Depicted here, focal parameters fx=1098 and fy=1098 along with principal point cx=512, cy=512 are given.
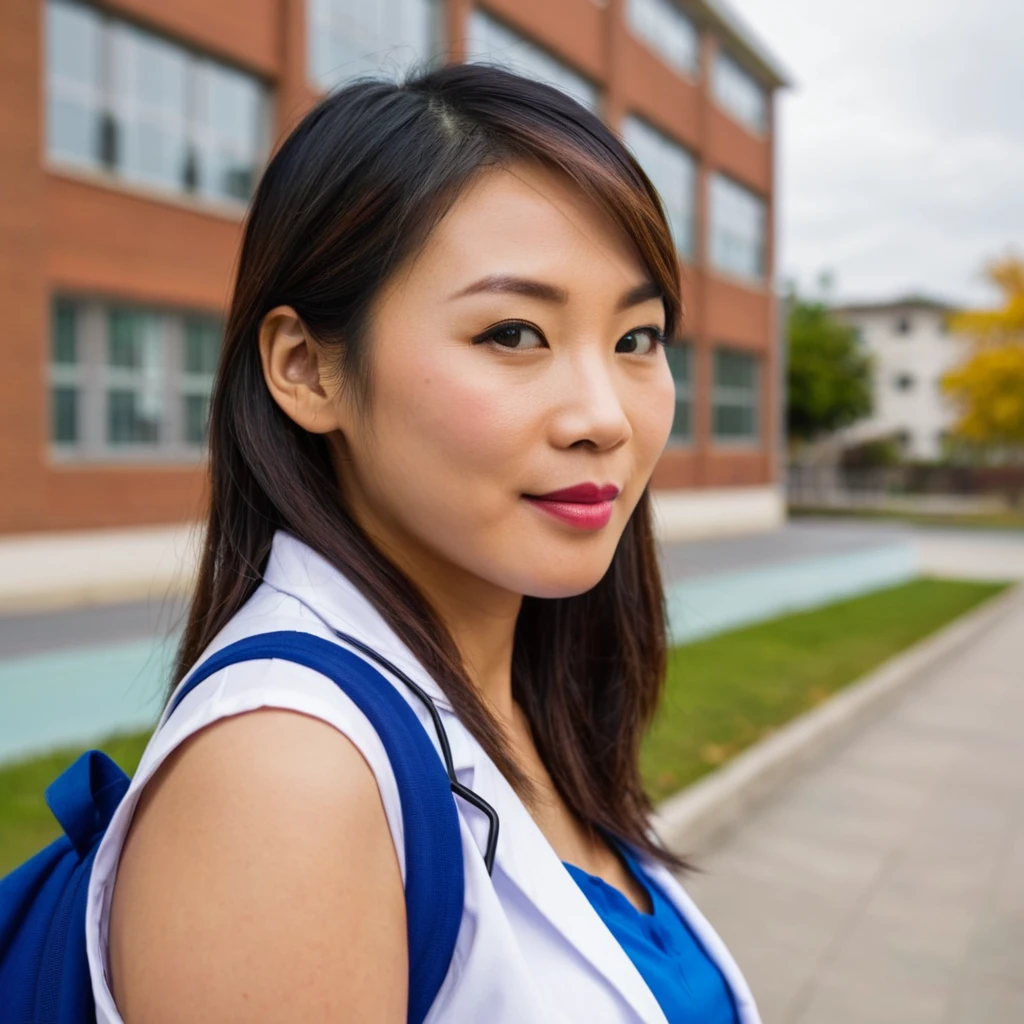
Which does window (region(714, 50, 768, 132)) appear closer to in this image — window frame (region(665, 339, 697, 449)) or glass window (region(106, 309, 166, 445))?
window frame (region(665, 339, 697, 449))

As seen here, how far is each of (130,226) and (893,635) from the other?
9.07 m

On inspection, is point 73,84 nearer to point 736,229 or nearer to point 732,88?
point 736,229

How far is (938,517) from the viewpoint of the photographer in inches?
1320

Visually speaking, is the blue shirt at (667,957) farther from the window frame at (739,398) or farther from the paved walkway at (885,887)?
the window frame at (739,398)

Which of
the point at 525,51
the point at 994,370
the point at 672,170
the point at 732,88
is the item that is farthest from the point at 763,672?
the point at 994,370

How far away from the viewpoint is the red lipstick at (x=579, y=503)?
1.08 meters

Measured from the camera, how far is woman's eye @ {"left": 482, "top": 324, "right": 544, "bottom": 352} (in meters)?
1.04

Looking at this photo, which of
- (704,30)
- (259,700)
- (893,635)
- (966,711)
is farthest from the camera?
(704,30)

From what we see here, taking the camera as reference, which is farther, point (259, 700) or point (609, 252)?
point (609, 252)

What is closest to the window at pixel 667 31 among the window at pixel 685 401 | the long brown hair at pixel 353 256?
the window at pixel 685 401

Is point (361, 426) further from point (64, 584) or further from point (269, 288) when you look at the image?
point (64, 584)

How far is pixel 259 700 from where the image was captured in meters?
0.83

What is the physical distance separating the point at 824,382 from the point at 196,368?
28.5m

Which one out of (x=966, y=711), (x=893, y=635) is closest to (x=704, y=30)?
(x=893, y=635)
